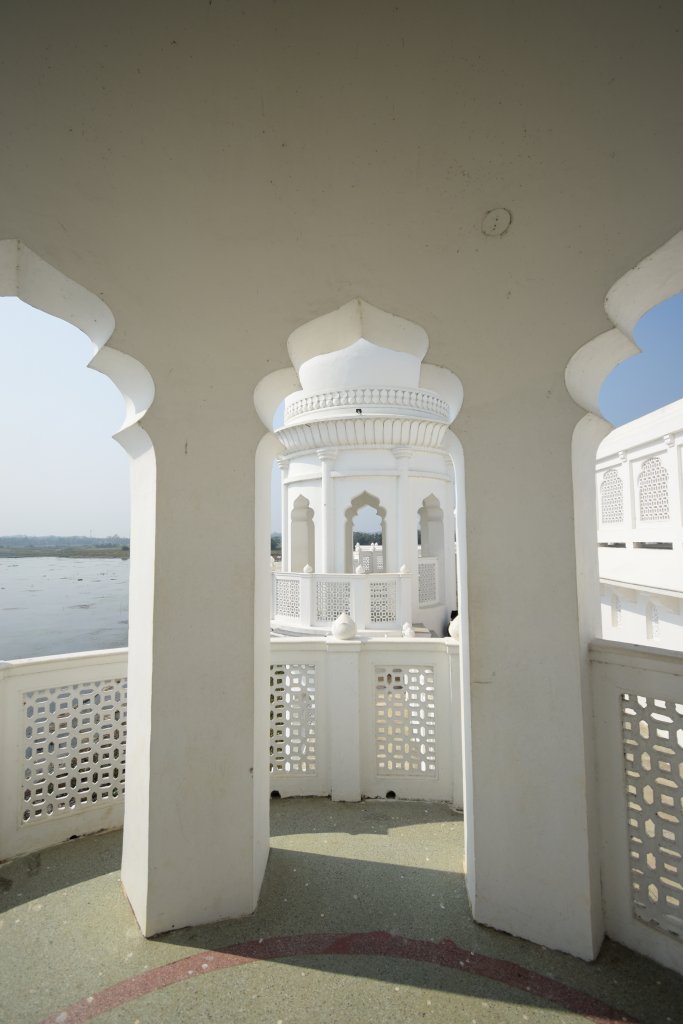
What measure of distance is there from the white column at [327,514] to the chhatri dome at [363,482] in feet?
0.08

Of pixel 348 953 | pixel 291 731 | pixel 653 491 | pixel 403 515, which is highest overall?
pixel 653 491

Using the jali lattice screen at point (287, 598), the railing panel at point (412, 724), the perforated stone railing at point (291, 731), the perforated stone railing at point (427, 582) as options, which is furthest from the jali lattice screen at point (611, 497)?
the perforated stone railing at point (291, 731)

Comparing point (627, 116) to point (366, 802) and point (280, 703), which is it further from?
point (366, 802)

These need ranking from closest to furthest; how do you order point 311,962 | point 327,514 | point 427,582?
1. point 311,962
2. point 327,514
3. point 427,582

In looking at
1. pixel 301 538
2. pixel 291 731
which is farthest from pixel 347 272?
pixel 301 538

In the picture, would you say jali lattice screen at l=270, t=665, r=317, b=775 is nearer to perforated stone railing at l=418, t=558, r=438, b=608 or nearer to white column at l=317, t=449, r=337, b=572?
white column at l=317, t=449, r=337, b=572

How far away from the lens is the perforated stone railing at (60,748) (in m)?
3.18

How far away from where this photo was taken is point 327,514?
11.5 meters

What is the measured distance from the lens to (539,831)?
2379mm

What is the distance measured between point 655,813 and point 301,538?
1109 centimetres

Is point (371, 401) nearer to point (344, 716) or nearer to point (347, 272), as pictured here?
point (344, 716)

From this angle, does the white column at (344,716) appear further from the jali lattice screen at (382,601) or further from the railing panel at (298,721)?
the jali lattice screen at (382,601)

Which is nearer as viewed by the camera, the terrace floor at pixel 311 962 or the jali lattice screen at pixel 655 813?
the terrace floor at pixel 311 962

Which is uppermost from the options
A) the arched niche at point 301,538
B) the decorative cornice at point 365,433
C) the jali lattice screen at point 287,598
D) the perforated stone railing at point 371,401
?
the perforated stone railing at point 371,401
